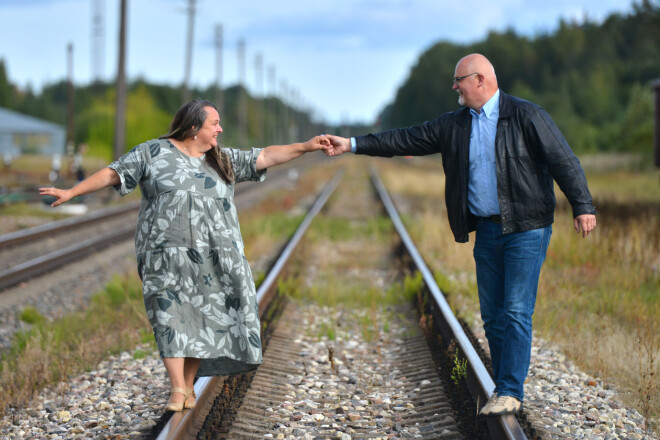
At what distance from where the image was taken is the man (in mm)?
4020

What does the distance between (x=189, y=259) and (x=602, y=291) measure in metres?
5.00

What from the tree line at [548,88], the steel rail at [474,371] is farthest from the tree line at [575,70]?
the steel rail at [474,371]

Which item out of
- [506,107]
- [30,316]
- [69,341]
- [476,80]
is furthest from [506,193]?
[30,316]

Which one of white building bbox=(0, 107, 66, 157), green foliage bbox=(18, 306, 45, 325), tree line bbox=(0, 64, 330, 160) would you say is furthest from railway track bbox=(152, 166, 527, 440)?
white building bbox=(0, 107, 66, 157)

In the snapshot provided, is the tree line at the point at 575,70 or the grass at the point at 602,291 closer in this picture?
the grass at the point at 602,291

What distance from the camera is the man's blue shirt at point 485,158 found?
416 centimetres

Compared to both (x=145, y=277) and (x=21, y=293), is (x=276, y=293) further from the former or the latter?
(x=145, y=277)

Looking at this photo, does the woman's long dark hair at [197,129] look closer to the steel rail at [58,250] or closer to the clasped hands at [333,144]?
the clasped hands at [333,144]

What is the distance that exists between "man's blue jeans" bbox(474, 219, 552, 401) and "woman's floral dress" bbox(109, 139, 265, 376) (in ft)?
4.52

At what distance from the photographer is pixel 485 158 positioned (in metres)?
4.18

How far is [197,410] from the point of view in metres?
4.06

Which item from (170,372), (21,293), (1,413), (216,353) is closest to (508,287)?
(216,353)

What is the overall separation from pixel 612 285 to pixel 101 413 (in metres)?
5.56

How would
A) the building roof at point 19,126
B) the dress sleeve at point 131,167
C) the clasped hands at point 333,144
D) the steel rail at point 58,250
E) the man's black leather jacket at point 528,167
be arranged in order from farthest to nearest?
the building roof at point 19,126 < the steel rail at point 58,250 < the clasped hands at point 333,144 < the man's black leather jacket at point 528,167 < the dress sleeve at point 131,167
